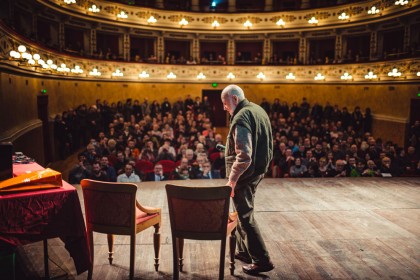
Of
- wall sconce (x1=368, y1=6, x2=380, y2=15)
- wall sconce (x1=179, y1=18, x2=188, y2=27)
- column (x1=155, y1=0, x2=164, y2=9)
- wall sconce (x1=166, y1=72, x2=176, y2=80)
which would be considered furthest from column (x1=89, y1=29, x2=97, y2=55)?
wall sconce (x1=368, y1=6, x2=380, y2=15)

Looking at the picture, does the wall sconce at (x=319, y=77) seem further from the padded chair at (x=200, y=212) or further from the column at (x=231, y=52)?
the padded chair at (x=200, y=212)

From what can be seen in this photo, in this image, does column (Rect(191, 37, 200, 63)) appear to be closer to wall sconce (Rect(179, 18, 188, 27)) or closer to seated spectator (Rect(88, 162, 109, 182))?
wall sconce (Rect(179, 18, 188, 27))

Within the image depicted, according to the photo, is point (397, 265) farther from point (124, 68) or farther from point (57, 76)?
point (124, 68)

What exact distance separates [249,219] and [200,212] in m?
0.54

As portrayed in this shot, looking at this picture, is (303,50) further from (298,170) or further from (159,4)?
(298,170)

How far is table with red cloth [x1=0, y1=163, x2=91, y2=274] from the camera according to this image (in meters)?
2.69

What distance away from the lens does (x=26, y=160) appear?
405 centimetres

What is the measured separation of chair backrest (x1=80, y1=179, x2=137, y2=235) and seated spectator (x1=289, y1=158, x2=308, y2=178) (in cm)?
543

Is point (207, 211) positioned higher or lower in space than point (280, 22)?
lower

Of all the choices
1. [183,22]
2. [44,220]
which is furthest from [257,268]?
[183,22]

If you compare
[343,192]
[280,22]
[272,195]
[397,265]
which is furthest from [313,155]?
[280,22]

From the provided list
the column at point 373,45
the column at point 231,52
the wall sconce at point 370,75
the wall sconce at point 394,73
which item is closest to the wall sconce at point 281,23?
the column at point 231,52

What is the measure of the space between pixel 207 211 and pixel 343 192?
386 cm

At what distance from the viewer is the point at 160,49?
20406mm
